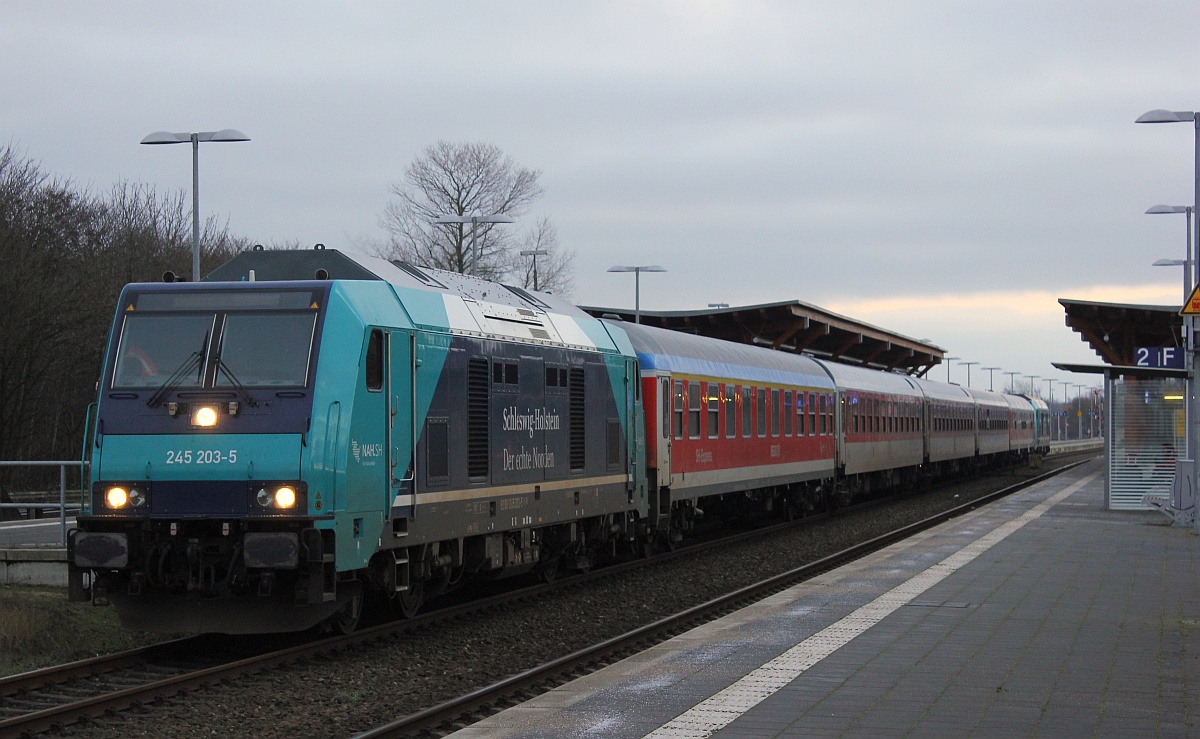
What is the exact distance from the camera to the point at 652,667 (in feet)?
34.3

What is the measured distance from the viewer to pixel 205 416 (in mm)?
11102

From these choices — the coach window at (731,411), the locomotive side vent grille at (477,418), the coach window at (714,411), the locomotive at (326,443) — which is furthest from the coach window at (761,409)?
the locomotive side vent grille at (477,418)

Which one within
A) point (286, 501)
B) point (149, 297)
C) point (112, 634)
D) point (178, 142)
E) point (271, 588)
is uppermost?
point (178, 142)

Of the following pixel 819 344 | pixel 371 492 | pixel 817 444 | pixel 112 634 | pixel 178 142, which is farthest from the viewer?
pixel 819 344

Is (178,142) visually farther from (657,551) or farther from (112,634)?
(112,634)

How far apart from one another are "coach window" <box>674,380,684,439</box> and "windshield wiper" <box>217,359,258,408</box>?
9.97 metres

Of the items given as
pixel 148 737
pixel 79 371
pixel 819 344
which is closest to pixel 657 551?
pixel 148 737

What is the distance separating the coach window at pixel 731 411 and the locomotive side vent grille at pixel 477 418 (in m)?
10.0

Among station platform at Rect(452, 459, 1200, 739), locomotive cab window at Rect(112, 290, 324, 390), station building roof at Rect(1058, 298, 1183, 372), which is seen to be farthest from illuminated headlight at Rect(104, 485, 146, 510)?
station building roof at Rect(1058, 298, 1183, 372)

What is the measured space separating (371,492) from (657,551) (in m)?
10.8

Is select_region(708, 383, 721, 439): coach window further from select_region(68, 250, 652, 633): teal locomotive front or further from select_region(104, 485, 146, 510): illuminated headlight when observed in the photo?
select_region(104, 485, 146, 510): illuminated headlight

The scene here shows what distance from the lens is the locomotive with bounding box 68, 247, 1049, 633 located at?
35.7 feet

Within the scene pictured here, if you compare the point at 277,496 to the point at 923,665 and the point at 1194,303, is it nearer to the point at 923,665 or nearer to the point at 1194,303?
the point at 923,665

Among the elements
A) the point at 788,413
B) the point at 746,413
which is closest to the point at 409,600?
the point at 746,413
